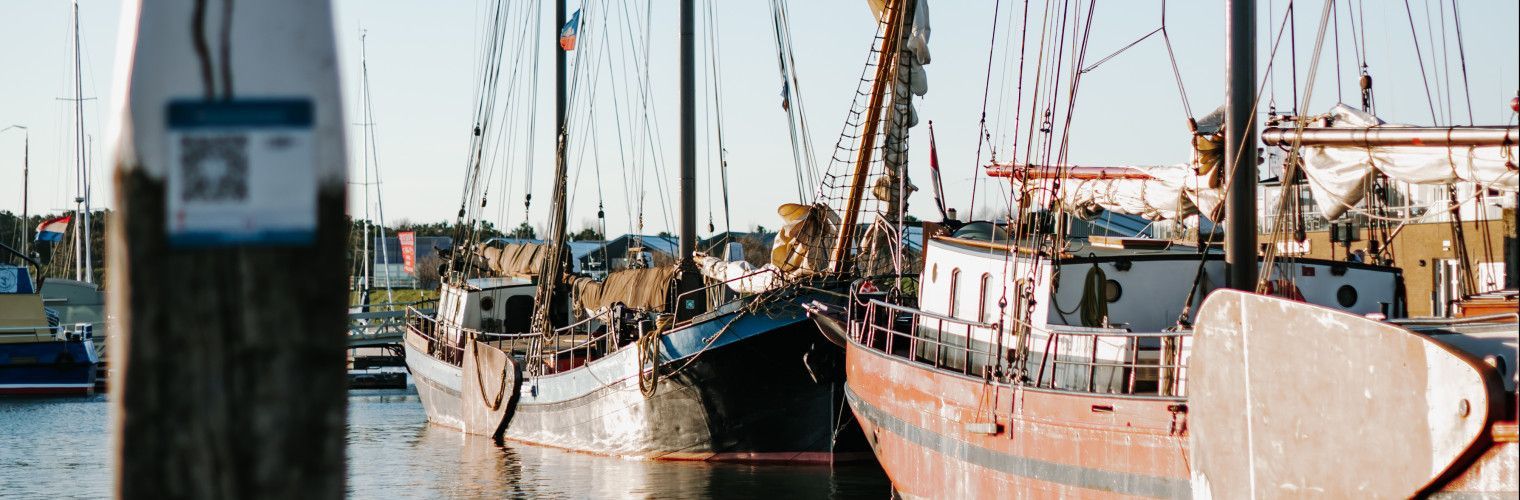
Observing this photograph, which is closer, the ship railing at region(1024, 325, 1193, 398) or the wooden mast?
the ship railing at region(1024, 325, 1193, 398)

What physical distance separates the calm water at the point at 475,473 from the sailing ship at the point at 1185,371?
1.89 meters

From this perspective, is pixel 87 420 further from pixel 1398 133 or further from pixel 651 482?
pixel 1398 133

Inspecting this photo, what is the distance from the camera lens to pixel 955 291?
17406 millimetres

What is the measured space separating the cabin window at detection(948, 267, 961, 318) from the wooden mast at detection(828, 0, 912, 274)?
5679mm

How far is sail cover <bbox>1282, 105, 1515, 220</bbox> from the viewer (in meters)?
10.8

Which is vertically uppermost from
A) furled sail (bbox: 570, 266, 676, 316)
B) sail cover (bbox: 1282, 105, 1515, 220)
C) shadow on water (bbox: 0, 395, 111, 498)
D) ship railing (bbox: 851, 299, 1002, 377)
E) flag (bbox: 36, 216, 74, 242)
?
flag (bbox: 36, 216, 74, 242)

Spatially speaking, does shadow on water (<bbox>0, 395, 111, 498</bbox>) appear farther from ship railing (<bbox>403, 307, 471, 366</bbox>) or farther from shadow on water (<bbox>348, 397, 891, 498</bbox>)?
ship railing (<bbox>403, 307, 471, 366</bbox>)

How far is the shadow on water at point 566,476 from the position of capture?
20.0 meters

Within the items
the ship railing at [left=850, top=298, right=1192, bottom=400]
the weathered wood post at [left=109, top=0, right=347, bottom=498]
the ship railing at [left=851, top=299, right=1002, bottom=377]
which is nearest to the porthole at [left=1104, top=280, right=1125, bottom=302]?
the ship railing at [left=850, top=298, right=1192, bottom=400]

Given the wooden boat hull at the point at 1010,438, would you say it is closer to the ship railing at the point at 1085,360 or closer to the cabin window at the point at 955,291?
the ship railing at the point at 1085,360

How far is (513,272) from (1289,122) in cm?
2072

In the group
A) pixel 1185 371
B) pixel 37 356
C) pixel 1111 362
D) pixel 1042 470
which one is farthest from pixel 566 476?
pixel 37 356

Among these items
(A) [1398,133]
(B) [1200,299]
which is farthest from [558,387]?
(A) [1398,133]

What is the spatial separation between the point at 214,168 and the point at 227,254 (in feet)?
0.57
